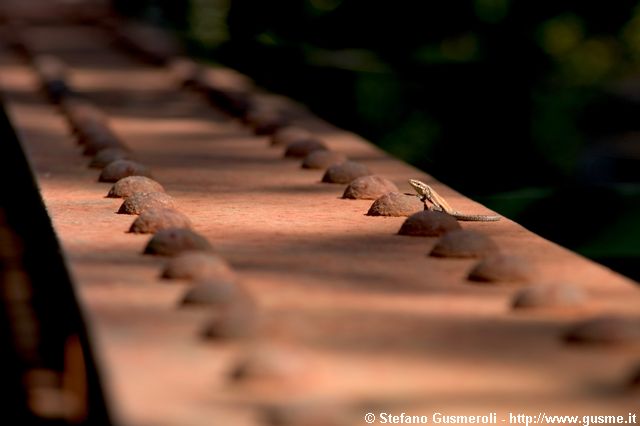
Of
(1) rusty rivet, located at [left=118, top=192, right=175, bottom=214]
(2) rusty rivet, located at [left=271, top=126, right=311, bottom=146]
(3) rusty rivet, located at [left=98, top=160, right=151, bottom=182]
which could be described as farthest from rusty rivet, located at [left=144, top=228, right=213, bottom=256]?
(2) rusty rivet, located at [left=271, top=126, right=311, bottom=146]

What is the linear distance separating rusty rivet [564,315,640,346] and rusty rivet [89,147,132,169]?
10.7ft

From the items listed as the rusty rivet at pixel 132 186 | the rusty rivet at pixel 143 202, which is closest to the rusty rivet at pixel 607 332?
the rusty rivet at pixel 143 202

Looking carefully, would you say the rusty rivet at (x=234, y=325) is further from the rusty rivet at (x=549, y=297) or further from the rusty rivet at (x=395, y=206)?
the rusty rivet at (x=395, y=206)

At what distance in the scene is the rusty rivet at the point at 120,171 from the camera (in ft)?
18.0

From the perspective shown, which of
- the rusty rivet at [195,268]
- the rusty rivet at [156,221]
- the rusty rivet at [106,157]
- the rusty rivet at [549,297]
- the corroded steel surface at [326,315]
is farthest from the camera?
the rusty rivet at [106,157]

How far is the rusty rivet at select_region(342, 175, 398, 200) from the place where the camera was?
5.04 meters

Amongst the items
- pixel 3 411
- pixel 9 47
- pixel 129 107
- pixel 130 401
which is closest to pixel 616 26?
pixel 9 47

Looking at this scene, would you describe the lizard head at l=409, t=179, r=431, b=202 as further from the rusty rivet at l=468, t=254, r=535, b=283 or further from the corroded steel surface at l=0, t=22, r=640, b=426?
the rusty rivet at l=468, t=254, r=535, b=283

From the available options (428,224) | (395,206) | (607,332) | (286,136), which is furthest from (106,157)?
(607,332)

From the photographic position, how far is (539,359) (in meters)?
2.80

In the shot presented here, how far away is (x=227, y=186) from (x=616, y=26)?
9742 mm

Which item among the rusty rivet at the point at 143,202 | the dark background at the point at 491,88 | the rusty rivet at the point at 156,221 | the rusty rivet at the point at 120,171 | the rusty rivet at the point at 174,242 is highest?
the dark background at the point at 491,88

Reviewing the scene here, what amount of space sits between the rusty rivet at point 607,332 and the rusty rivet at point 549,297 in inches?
10.4

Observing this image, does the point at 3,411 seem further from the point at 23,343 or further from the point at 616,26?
the point at 616,26
